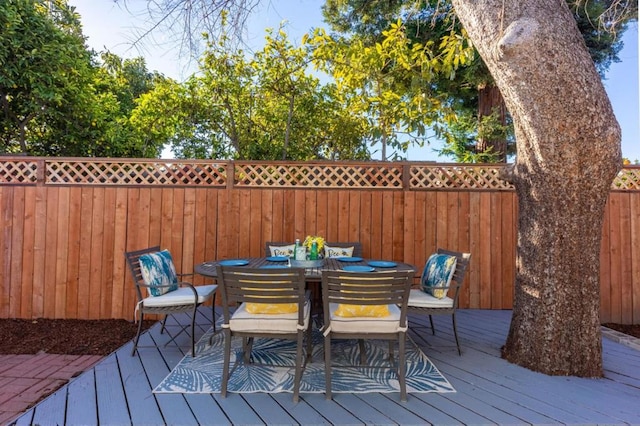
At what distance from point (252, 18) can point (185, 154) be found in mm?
4890

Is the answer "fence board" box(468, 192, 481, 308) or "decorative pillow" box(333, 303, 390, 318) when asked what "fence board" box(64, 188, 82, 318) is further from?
"fence board" box(468, 192, 481, 308)

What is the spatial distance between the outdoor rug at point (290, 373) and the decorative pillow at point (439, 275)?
51 cm

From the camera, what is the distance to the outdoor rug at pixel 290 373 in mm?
2105

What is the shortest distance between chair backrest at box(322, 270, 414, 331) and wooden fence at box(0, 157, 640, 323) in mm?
1868

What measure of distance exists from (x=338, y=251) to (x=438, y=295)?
47.9 inches

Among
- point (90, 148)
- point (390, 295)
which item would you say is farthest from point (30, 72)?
point (390, 295)

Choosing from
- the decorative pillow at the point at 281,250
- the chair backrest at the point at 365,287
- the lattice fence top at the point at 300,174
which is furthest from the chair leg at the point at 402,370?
the lattice fence top at the point at 300,174

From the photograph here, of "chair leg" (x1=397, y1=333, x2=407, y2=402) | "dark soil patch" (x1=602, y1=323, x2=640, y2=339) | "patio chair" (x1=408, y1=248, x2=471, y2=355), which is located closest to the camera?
"chair leg" (x1=397, y1=333, x2=407, y2=402)

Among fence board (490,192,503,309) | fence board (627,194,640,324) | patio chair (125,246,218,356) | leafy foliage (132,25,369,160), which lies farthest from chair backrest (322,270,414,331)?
leafy foliage (132,25,369,160)

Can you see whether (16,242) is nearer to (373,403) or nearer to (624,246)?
(373,403)

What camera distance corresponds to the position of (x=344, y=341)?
9.70 feet

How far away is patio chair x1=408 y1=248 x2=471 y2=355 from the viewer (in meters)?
2.66

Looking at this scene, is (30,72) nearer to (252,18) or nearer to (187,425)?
(252,18)

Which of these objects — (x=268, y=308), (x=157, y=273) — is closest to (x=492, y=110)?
(x=268, y=308)
